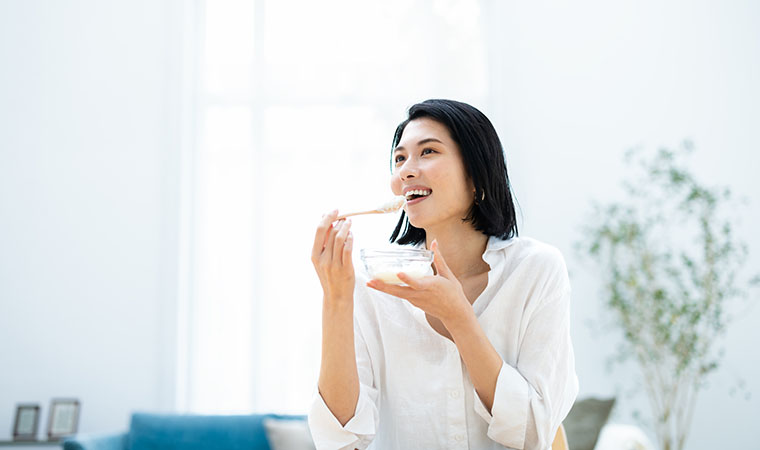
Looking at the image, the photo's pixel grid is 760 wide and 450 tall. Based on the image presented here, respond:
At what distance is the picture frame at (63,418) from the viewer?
3.24 meters

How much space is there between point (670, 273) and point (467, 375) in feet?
8.27

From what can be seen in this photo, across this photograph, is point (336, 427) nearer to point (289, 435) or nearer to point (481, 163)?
point (481, 163)

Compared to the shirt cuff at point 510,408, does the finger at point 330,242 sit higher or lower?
higher

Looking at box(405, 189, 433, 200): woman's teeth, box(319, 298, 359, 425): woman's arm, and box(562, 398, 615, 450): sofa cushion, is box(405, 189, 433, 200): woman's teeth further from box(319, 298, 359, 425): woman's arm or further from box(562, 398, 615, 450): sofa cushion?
box(562, 398, 615, 450): sofa cushion

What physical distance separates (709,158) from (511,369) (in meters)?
3.08

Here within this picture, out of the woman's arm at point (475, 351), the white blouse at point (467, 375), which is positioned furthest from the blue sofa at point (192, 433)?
the woman's arm at point (475, 351)

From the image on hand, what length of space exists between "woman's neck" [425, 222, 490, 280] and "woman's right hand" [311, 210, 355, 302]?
0.36 m

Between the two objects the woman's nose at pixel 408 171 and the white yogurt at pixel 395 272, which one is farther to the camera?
the woman's nose at pixel 408 171

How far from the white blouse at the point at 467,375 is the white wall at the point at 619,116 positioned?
2.38m

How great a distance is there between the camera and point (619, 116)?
375cm

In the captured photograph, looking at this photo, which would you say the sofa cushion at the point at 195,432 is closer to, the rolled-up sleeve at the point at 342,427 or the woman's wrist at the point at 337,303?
Answer: the rolled-up sleeve at the point at 342,427

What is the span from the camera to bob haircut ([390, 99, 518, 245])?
4.65 ft

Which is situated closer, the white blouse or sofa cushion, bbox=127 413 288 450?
the white blouse

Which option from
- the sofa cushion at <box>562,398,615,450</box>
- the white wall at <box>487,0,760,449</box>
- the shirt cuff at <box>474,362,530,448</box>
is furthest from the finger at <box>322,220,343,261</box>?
the white wall at <box>487,0,760,449</box>
